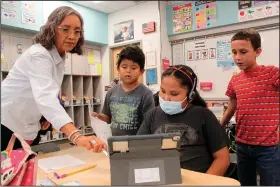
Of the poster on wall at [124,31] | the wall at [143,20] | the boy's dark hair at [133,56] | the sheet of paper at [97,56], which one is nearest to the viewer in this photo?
the boy's dark hair at [133,56]

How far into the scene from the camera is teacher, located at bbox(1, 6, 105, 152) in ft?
3.35

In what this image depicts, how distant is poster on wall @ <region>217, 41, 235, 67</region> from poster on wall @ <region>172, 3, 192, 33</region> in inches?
19.5

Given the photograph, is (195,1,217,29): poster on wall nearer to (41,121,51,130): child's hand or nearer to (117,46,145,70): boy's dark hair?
(117,46,145,70): boy's dark hair

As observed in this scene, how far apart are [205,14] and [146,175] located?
9.47ft

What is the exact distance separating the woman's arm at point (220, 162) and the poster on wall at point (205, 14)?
97.5 inches

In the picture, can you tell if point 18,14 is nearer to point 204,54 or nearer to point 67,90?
point 67,90

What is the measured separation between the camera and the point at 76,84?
4395mm

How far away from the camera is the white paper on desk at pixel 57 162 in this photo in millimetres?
1040

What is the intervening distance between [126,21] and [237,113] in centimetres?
316

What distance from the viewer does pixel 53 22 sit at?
47.7 inches

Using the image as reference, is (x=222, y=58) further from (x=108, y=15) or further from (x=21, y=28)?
(x=21, y=28)

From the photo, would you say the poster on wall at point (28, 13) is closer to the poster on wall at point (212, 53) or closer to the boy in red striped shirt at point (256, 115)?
the poster on wall at point (212, 53)

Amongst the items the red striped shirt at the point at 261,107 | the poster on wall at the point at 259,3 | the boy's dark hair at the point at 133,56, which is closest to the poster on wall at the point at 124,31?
the poster on wall at the point at 259,3

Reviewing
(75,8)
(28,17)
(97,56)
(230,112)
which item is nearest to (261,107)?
(230,112)
